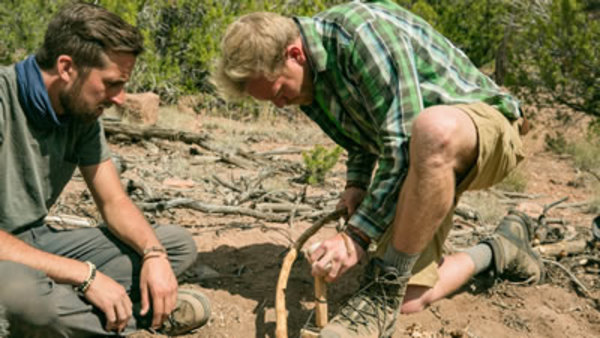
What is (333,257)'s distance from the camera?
7.13ft

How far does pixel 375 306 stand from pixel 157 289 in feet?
2.86

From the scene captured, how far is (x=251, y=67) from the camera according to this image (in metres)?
2.31

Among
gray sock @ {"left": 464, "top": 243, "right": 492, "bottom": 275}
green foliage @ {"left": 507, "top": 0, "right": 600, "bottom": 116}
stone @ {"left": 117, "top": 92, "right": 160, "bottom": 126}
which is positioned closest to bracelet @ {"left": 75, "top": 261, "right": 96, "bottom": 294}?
gray sock @ {"left": 464, "top": 243, "right": 492, "bottom": 275}

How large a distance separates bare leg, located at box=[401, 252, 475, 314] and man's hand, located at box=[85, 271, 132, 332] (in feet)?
3.90

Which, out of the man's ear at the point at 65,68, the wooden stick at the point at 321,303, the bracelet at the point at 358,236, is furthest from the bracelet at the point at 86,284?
the bracelet at the point at 358,236

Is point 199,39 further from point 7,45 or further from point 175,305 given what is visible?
point 175,305

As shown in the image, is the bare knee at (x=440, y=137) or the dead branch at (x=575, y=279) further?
the dead branch at (x=575, y=279)

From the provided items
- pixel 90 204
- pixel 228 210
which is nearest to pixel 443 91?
pixel 228 210

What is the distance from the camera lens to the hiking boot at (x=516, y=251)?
2867 mm

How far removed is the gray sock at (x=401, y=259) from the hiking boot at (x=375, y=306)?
0.02 m

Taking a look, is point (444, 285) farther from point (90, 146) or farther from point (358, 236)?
point (90, 146)

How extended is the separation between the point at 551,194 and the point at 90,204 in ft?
15.2

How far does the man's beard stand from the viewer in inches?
85.0

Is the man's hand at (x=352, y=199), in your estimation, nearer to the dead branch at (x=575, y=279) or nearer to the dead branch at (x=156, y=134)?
the dead branch at (x=575, y=279)
